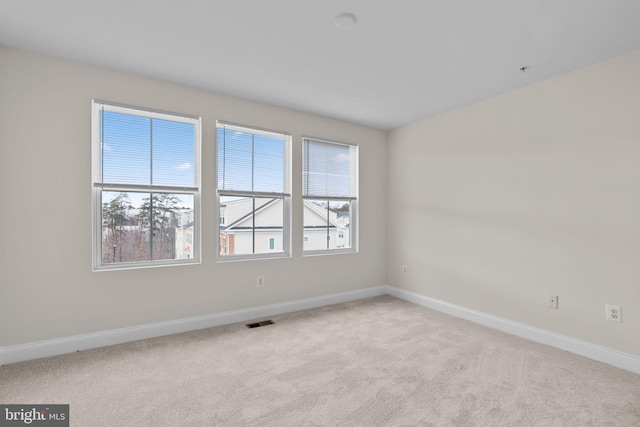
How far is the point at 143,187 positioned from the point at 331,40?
218cm

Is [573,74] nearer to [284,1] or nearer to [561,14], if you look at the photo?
[561,14]

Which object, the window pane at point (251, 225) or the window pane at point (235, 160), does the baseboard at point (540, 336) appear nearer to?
the window pane at point (251, 225)

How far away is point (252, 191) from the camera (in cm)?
356

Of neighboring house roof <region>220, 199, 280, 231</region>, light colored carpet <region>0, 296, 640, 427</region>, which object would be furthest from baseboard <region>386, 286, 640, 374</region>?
neighboring house roof <region>220, 199, 280, 231</region>

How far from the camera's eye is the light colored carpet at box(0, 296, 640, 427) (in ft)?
5.95

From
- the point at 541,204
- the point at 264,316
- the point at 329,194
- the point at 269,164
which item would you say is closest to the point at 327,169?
the point at 329,194

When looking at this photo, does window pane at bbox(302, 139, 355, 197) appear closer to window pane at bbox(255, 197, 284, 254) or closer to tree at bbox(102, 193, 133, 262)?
window pane at bbox(255, 197, 284, 254)

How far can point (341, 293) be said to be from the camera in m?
4.21

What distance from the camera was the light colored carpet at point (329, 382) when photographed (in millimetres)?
1815

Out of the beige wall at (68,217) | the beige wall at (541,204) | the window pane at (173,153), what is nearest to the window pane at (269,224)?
the beige wall at (68,217)

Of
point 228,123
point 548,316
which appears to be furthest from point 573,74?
point 228,123

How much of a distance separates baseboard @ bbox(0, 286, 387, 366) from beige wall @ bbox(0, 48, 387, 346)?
0.20 ft

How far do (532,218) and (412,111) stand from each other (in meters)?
1.83

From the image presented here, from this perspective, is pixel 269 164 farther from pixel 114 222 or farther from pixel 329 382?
pixel 329 382
